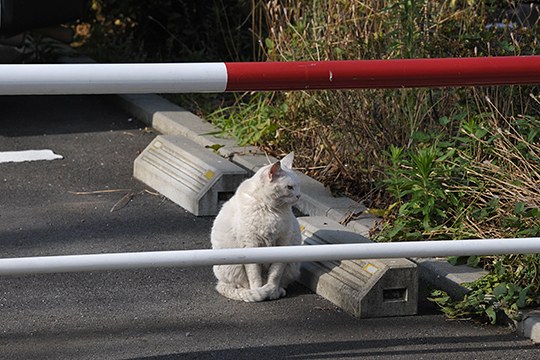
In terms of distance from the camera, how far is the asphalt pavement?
13.9 feet

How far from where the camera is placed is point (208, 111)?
26.4ft

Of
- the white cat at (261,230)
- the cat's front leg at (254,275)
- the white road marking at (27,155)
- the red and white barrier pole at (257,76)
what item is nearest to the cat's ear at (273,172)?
the white cat at (261,230)

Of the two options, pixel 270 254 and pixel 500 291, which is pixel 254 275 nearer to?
pixel 500 291

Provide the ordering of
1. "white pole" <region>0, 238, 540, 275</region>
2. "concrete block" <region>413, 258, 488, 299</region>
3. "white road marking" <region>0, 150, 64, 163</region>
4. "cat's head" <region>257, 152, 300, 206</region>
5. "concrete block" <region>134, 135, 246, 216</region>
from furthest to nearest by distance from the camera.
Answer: "white road marking" <region>0, 150, 64, 163</region>
"concrete block" <region>134, 135, 246, 216</region>
"cat's head" <region>257, 152, 300, 206</region>
"concrete block" <region>413, 258, 488, 299</region>
"white pole" <region>0, 238, 540, 275</region>

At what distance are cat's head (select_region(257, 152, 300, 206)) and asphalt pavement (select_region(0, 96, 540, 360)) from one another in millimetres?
453

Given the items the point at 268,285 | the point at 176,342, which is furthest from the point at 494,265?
the point at 176,342

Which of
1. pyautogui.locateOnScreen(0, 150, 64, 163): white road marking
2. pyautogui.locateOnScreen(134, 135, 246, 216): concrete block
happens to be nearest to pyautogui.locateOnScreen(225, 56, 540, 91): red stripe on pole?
pyautogui.locateOnScreen(134, 135, 246, 216): concrete block

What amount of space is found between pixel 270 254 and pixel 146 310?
1.22 m

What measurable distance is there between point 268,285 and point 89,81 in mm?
1971

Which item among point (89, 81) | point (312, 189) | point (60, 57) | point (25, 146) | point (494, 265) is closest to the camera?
point (89, 81)

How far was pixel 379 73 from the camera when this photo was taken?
3.39 m

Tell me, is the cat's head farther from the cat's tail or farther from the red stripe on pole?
the red stripe on pole

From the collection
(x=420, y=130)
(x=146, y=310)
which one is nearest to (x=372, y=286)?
(x=146, y=310)

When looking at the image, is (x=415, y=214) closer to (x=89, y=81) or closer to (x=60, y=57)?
(x=89, y=81)
